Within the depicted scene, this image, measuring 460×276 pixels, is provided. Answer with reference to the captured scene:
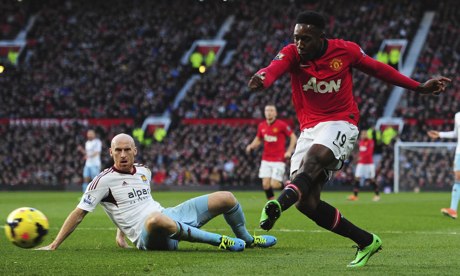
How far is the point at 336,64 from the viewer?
7375 mm

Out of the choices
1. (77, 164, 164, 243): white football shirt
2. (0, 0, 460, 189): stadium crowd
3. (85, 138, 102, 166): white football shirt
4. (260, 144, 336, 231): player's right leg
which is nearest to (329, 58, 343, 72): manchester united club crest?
(260, 144, 336, 231): player's right leg

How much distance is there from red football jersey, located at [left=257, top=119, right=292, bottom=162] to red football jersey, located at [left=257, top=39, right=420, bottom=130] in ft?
38.1

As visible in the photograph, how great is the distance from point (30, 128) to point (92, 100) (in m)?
3.38

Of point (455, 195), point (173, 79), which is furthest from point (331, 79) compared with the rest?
point (173, 79)

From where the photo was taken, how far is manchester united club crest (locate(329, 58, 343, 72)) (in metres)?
7.36

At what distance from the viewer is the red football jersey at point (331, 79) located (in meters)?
7.36

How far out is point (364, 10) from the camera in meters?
43.7

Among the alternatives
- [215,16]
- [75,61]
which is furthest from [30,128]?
[215,16]

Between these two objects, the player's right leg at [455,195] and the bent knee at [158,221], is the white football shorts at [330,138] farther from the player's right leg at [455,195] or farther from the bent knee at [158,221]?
the player's right leg at [455,195]

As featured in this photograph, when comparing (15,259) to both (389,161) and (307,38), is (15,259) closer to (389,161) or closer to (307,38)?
(307,38)

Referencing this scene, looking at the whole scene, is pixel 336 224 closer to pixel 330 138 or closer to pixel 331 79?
pixel 330 138

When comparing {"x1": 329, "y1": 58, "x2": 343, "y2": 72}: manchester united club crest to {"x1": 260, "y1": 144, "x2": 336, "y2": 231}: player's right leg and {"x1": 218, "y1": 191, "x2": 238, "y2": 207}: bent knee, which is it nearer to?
{"x1": 260, "y1": 144, "x2": 336, "y2": 231}: player's right leg

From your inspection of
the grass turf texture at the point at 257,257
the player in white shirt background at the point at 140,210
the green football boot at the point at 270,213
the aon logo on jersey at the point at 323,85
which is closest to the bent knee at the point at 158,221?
the player in white shirt background at the point at 140,210

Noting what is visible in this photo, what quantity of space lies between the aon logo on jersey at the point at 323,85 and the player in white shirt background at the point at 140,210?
2085mm
